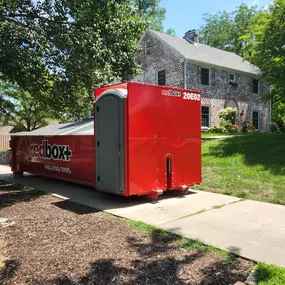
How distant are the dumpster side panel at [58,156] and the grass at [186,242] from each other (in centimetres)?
284

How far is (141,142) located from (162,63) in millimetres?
17000

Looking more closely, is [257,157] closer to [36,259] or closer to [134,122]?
[134,122]

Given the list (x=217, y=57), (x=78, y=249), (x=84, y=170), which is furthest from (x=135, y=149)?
(x=217, y=57)

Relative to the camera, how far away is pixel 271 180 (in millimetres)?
7746

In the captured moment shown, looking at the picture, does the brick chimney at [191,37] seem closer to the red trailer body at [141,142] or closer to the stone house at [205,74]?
the stone house at [205,74]

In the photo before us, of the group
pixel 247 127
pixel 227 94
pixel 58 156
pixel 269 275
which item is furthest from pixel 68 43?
pixel 247 127

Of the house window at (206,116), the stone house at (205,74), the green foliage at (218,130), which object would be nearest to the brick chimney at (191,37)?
the stone house at (205,74)

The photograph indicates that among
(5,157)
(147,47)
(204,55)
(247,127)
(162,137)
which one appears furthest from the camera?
(247,127)

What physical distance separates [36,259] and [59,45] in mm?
6070

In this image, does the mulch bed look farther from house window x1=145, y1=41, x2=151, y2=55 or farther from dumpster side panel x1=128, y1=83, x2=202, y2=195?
house window x1=145, y1=41, x2=151, y2=55

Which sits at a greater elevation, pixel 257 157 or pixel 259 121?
pixel 259 121

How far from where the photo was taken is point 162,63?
73.0 feet

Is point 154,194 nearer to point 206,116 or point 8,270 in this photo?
point 8,270

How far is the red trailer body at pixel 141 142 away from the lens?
6.17 meters
